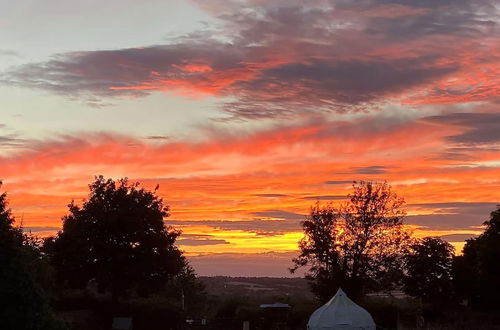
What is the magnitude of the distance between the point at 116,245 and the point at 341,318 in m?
19.0

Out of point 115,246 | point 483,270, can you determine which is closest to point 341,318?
point 483,270

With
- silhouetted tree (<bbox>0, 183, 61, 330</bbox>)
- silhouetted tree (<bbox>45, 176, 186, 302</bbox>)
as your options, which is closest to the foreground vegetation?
silhouetted tree (<bbox>45, 176, 186, 302</bbox>)

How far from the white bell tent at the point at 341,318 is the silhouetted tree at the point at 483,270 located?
11.0 m

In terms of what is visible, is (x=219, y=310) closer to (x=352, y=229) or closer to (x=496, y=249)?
(x=352, y=229)

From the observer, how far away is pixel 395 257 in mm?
53688

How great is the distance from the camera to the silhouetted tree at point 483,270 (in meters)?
46.4

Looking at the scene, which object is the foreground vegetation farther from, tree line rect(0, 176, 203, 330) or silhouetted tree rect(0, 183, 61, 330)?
silhouetted tree rect(0, 183, 61, 330)

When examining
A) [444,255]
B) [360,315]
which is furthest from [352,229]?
[360,315]

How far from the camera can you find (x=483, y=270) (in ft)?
156

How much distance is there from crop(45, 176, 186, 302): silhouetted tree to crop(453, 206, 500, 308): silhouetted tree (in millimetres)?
21914

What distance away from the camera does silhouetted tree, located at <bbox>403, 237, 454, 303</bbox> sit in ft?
172

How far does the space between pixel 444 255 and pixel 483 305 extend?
17.1 ft

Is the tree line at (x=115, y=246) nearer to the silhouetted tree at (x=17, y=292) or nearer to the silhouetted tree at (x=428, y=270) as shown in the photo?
the silhouetted tree at (x=428, y=270)

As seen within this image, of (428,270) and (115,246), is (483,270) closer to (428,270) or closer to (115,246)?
(428,270)
